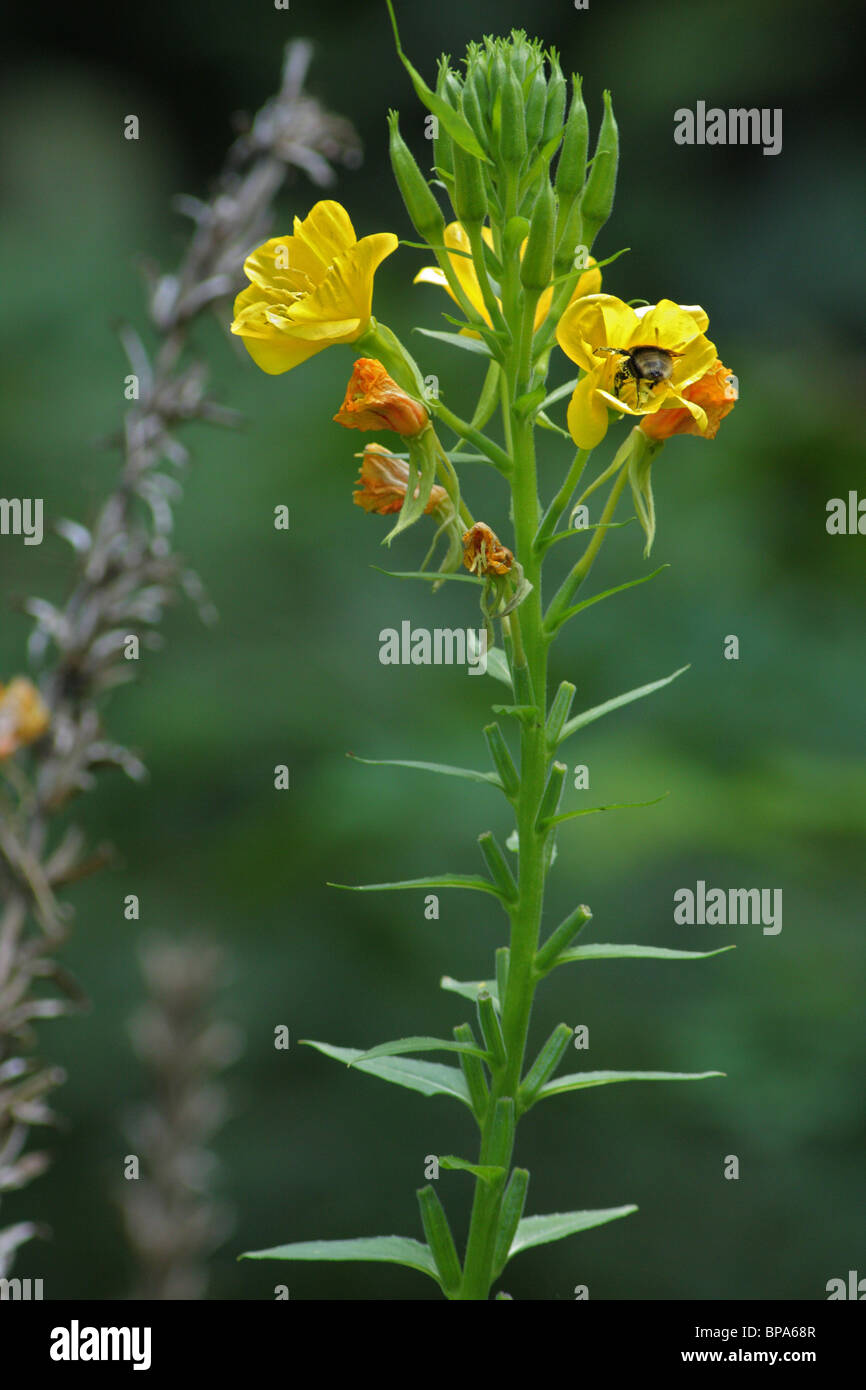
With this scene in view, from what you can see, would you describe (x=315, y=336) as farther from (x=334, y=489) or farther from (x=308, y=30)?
(x=308, y=30)

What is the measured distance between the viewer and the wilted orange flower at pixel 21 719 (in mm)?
A: 1174

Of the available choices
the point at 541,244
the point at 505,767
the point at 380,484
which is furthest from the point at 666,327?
the point at 505,767

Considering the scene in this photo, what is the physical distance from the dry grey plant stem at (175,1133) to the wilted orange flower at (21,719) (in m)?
0.52

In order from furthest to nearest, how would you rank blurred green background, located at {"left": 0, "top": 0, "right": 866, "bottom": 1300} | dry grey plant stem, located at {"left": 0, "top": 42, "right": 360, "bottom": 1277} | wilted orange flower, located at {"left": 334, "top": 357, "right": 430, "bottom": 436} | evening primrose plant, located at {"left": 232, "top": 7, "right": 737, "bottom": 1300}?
blurred green background, located at {"left": 0, "top": 0, "right": 866, "bottom": 1300}
wilted orange flower, located at {"left": 334, "top": 357, "right": 430, "bottom": 436}
evening primrose plant, located at {"left": 232, "top": 7, "right": 737, "bottom": 1300}
dry grey plant stem, located at {"left": 0, "top": 42, "right": 360, "bottom": 1277}

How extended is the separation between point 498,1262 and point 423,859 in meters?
2.51

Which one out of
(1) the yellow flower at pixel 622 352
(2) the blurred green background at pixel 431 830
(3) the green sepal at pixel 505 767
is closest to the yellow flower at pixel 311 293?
(1) the yellow flower at pixel 622 352

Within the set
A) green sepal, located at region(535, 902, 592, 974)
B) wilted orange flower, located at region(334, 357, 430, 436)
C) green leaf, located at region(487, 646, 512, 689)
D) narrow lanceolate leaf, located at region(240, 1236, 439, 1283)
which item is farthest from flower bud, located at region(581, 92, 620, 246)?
narrow lanceolate leaf, located at region(240, 1236, 439, 1283)

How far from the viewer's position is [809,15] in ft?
17.9

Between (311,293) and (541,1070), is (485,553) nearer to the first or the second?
(311,293)

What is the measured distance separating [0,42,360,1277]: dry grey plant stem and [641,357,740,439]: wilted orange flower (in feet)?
1.55

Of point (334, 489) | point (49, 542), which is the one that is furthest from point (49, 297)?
point (334, 489)

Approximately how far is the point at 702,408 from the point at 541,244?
0.88 feet

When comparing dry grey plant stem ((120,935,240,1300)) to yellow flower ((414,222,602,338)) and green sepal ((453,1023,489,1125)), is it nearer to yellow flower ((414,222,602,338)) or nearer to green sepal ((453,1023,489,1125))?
green sepal ((453,1023,489,1125))

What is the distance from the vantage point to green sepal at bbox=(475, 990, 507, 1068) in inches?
48.8
